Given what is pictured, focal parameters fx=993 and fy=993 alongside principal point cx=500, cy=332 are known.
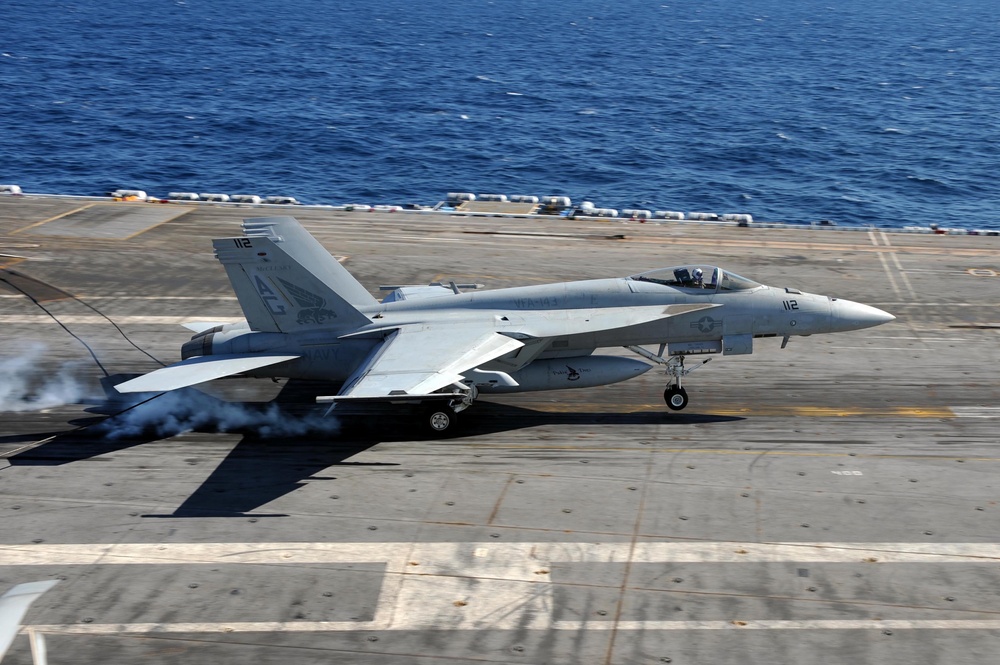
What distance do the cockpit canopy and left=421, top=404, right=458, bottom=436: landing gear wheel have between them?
632 centimetres

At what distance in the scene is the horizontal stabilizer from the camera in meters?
22.8

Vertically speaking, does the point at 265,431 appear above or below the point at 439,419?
below

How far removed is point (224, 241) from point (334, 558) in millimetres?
10434

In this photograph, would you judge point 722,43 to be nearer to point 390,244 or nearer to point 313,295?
point 390,244

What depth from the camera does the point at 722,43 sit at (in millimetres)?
170625

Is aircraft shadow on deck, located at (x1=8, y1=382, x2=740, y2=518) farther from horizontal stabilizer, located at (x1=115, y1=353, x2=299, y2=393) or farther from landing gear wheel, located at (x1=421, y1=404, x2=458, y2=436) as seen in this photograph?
horizontal stabilizer, located at (x1=115, y1=353, x2=299, y2=393)

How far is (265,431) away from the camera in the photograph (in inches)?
984

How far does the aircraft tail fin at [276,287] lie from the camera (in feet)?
84.0

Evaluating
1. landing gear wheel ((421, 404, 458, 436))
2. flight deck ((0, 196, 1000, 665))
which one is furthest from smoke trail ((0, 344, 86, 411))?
landing gear wheel ((421, 404, 458, 436))

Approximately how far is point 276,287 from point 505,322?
5997mm

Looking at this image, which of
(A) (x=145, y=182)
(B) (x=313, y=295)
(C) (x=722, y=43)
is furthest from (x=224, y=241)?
(C) (x=722, y=43)

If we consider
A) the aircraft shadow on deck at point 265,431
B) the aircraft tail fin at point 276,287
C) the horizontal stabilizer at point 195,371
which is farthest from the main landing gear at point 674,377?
the horizontal stabilizer at point 195,371

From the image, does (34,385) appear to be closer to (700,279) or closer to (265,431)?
(265,431)

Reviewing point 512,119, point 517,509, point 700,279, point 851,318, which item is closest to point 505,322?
point 700,279
